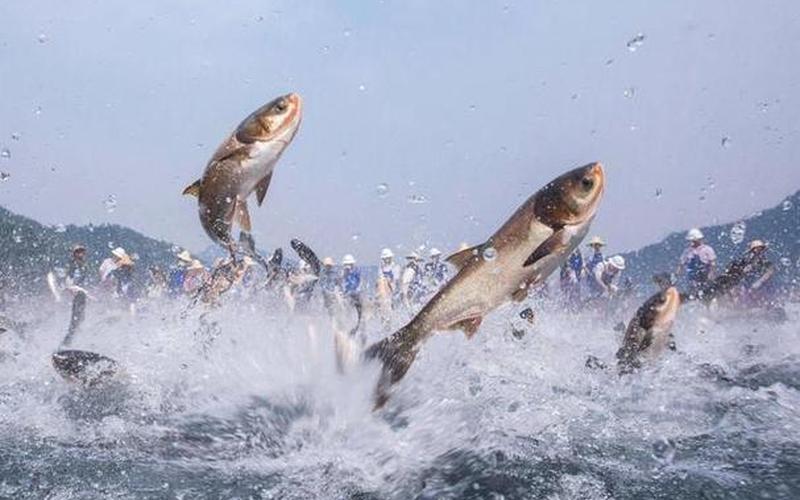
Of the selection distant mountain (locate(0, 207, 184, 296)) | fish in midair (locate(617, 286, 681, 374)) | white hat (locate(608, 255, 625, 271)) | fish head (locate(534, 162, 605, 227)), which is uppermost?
distant mountain (locate(0, 207, 184, 296))

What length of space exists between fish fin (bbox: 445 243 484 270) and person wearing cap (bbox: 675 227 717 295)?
33.6 ft

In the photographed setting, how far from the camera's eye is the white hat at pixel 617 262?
15473 mm

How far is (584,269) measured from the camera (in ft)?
50.9

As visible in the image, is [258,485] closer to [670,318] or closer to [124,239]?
[670,318]

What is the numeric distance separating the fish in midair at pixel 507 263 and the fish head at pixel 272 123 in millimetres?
1293

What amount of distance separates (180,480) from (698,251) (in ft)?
39.8

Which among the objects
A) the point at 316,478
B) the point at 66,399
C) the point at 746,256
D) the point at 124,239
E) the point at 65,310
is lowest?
the point at 746,256

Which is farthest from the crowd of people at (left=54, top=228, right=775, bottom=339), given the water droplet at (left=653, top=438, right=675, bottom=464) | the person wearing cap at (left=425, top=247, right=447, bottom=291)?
the water droplet at (left=653, top=438, right=675, bottom=464)

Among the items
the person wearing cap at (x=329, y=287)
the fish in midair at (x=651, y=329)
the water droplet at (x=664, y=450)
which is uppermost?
the person wearing cap at (x=329, y=287)

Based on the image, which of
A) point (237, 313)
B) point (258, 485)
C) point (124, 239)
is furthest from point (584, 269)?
point (124, 239)

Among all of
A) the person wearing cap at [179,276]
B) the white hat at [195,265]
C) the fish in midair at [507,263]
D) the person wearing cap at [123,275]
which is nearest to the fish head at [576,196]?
the fish in midair at [507,263]

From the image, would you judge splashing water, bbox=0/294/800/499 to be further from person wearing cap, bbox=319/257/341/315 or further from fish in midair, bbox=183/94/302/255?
person wearing cap, bbox=319/257/341/315

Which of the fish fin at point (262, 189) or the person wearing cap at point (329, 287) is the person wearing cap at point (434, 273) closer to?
the person wearing cap at point (329, 287)

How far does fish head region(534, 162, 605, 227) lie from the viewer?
11.3 feet
